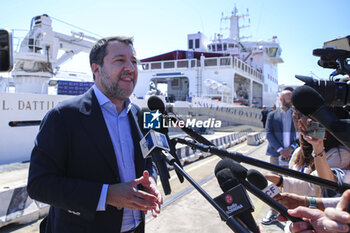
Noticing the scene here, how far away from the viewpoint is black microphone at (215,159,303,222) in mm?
938

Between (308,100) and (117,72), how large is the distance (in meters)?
1.22

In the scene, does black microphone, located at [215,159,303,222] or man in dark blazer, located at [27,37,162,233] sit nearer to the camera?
black microphone, located at [215,159,303,222]

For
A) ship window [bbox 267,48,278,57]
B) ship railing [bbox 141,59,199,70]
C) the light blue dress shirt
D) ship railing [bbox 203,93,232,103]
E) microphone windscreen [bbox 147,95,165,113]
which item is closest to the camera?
the light blue dress shirt

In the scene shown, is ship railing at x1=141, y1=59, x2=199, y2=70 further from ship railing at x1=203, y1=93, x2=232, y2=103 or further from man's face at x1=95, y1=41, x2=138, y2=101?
man's face at x1=95, y1=41, x2=138, y2=101

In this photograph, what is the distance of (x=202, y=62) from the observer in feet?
76.2

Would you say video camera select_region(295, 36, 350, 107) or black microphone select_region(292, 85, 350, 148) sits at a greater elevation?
video camera select_region(295, 36, 350, 107)

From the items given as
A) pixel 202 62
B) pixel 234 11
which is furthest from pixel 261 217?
pixel 234 11

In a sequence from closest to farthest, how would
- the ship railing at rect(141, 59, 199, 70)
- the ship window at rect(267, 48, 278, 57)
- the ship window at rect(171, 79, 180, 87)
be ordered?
the ship railing at rect(141, 59, 199, 70), the ship window at rect(171, 79, 180, 87), the ship window at rect(267, 48, 278, 57)

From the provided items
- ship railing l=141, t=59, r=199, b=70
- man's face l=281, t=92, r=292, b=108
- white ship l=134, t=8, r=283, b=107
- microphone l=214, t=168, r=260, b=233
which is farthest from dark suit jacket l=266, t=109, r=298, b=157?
ship railing l=141, t=59, r=199, b=70

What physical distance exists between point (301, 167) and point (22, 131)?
8.23 meters

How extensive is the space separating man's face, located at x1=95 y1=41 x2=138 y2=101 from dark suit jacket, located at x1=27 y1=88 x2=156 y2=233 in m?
0.17

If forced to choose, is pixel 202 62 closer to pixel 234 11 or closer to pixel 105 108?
pixel 234 11

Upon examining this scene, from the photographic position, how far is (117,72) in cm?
172

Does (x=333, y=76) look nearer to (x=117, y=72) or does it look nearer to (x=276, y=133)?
(x=117, y=72)
